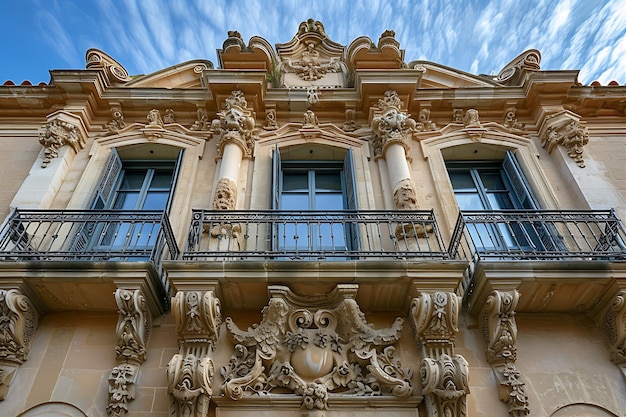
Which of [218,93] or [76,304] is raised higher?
[218,93]

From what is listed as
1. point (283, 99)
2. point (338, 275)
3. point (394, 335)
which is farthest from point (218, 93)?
point (394, 335)

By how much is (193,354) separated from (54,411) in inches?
61.0

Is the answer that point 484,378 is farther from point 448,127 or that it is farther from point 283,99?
point 283,99

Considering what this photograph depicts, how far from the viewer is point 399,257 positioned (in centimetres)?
518

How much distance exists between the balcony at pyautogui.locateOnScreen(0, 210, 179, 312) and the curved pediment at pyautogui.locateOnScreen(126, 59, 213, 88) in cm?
394

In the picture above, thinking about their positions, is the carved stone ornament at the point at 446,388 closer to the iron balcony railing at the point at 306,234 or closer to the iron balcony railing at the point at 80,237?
the iron balcony railing at the point at 306,234

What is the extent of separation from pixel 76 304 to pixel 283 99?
4.80m

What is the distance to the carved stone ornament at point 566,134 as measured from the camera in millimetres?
7070

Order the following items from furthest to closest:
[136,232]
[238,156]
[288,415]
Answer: [238,156]
[136,232]
[288,415]

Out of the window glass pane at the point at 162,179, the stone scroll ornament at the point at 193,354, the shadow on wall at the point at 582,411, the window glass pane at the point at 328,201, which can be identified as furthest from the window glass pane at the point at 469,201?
the window glass pane at the point at 162,179

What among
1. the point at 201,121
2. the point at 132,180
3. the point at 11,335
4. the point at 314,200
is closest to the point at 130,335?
the point at 11,335

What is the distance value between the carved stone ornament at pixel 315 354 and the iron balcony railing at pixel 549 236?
155 centimetres

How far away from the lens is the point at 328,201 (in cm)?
708

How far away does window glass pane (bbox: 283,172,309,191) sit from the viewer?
288 inches
